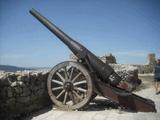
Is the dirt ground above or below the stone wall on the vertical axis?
below

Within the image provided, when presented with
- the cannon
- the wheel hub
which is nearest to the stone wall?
the cannon

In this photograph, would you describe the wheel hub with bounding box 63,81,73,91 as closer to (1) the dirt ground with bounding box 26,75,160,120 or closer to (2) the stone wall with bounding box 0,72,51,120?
(1) the dirt ground with bounding box 26,75,160,120

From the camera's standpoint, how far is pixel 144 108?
784 cm

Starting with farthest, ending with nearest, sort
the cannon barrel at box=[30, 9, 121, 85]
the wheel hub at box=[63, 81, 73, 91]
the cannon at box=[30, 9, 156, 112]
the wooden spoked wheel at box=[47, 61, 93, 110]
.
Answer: the wheel hub at box=[63, 81, 73, 91] → the cannon barrel at box=[30, 9, 121, 85] → the wooden spoked wheel at box=[47, 61, 93, 110] → the cannon at box=[30, 9, 156, 112]

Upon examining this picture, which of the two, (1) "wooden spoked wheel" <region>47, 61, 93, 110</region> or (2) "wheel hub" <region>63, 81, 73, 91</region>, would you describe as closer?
(1) "wooden spoked wheel" <region>47, 61, 93, 110</region>

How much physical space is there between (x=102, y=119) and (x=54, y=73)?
240 cm

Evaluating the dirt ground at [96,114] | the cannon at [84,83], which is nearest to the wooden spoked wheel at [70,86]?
the cannon at [84,83]

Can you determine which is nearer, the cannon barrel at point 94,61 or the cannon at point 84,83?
the cannon at point 84,83

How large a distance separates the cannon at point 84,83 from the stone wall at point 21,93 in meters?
0.35

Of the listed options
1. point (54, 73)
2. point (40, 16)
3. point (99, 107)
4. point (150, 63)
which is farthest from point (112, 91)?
point (150, 63)

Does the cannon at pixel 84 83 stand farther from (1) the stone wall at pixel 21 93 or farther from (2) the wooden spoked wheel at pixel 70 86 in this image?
(1) the stone wall at pixel 21 93

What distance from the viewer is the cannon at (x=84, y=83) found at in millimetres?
7926

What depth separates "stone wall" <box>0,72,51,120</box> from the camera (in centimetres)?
713

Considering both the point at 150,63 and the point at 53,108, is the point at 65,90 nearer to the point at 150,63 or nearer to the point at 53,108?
the point at 53,108
